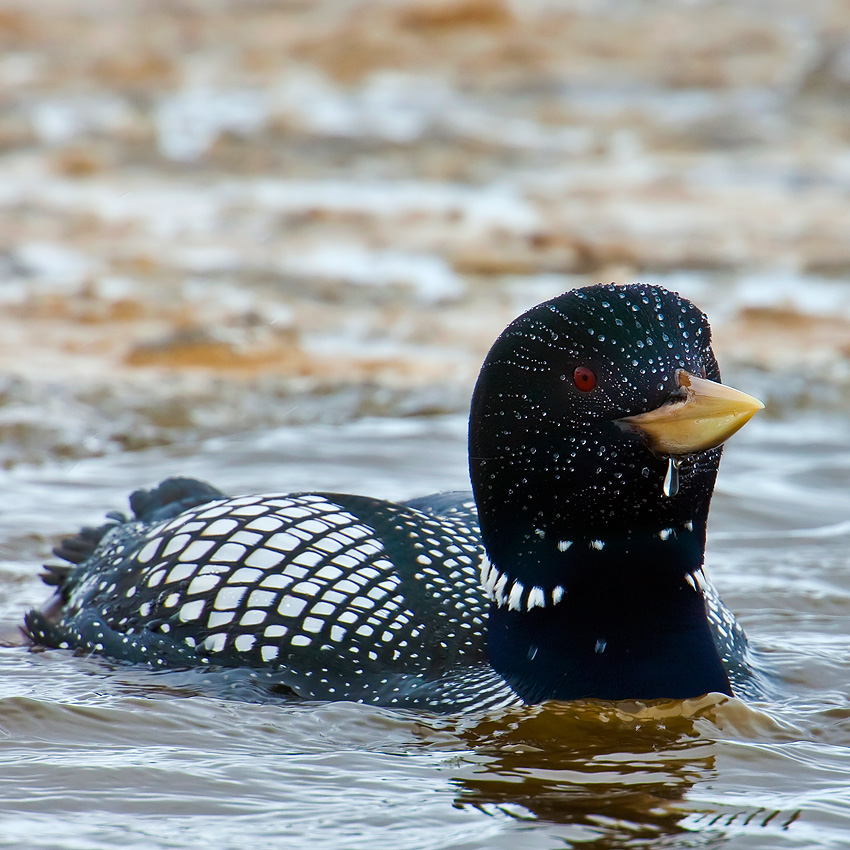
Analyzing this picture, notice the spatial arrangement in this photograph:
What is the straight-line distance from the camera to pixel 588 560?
2906 millimetres

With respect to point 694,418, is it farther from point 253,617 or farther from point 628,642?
point 253,617

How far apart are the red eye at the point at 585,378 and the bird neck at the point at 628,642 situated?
0.38m

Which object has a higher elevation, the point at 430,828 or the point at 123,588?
the point at 123,588

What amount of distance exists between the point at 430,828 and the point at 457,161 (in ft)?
33.4

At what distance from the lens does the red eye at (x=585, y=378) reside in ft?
9.25

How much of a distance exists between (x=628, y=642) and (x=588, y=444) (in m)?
0.43

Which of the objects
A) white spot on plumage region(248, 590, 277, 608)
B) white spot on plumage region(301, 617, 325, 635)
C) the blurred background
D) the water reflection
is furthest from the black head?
the blurred background

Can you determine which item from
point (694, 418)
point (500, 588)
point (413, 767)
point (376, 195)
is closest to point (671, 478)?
point (694, 418)

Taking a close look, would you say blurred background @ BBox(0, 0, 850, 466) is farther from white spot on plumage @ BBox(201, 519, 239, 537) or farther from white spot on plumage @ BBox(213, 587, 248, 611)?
white spot on plumage @ BBox(213, 587, 248, 611)

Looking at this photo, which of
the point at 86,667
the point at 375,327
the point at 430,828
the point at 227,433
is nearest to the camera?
the point at 430,828

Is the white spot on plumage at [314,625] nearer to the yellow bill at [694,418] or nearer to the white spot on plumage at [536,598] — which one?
the white spot on plumage at [536,598]

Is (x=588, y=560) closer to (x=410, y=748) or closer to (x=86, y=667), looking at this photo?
(x=410, y=748)

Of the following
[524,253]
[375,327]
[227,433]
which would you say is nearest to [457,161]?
[524,253]

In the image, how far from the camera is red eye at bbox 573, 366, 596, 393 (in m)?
2.82
